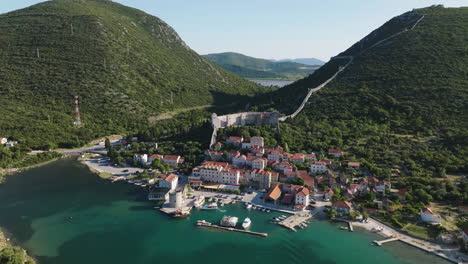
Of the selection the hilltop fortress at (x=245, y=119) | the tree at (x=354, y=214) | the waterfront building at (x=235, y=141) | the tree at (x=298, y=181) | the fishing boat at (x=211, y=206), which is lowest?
the fishing boat at (x=211, y=206)

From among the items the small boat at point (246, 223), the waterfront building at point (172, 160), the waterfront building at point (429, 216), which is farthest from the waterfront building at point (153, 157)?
the waterfront building at point (429, 216)

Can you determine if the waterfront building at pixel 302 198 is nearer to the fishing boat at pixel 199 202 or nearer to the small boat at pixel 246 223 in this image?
the small boat at pixel 246 223

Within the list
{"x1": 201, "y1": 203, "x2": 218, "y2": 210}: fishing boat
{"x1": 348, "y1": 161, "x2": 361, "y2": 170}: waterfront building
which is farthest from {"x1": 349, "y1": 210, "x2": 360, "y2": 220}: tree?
{"x1": 201, "y1": 203, "x2": 218, "y2": 210}: fishing boat

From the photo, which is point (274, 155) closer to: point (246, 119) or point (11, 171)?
point (246, 119)

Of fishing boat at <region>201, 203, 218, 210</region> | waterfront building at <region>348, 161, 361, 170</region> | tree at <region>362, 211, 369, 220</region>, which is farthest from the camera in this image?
waterfront building at <region>348, 161, 361, 170</region>

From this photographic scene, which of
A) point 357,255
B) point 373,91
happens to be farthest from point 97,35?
point 357,255

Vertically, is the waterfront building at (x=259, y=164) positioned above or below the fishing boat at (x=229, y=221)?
above

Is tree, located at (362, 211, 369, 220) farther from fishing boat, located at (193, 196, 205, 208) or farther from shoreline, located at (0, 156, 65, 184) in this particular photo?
shoreline, located at (0, 156, 65, 184)

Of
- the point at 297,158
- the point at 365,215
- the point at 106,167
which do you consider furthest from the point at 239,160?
the point at 106,167
